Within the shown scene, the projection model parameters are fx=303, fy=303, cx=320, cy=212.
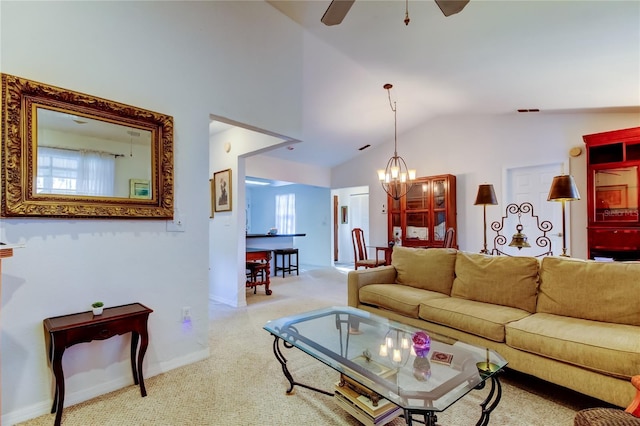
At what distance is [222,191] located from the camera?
4465 millimetres

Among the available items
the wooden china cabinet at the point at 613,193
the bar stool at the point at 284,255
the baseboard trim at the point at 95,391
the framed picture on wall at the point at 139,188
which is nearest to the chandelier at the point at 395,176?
the wooden china cabinet at the point at 613,193

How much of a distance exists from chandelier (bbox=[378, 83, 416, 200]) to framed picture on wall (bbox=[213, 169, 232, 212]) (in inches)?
89.2

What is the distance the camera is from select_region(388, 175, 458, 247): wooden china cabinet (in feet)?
17.2

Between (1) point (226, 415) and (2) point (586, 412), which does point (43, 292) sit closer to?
(1) point (226, 415)

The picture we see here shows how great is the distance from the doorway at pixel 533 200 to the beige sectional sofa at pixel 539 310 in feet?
8.36

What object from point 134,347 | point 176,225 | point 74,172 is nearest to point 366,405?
point 134,347

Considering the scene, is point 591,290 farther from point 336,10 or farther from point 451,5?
point 336,10

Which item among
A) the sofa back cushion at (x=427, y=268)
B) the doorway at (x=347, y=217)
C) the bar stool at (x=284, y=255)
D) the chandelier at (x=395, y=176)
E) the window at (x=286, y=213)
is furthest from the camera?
the window at (x=286, y=213)

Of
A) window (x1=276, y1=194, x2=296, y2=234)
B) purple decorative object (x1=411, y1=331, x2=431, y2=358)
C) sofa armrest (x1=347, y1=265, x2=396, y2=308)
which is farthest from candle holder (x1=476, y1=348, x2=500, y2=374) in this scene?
window (x1=276, y1=194, x2=296, y2=234)

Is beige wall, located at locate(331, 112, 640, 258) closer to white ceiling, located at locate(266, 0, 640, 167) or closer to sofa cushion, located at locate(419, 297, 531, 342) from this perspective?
white ceiling, located at locate(266, 0, 640, 167)

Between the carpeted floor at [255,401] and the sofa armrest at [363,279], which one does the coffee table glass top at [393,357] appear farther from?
the sofa armrest at [363,279]

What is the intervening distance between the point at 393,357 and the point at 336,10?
2.19 metres

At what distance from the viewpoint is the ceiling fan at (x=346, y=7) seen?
5.88ft

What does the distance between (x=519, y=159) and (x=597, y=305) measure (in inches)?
130
